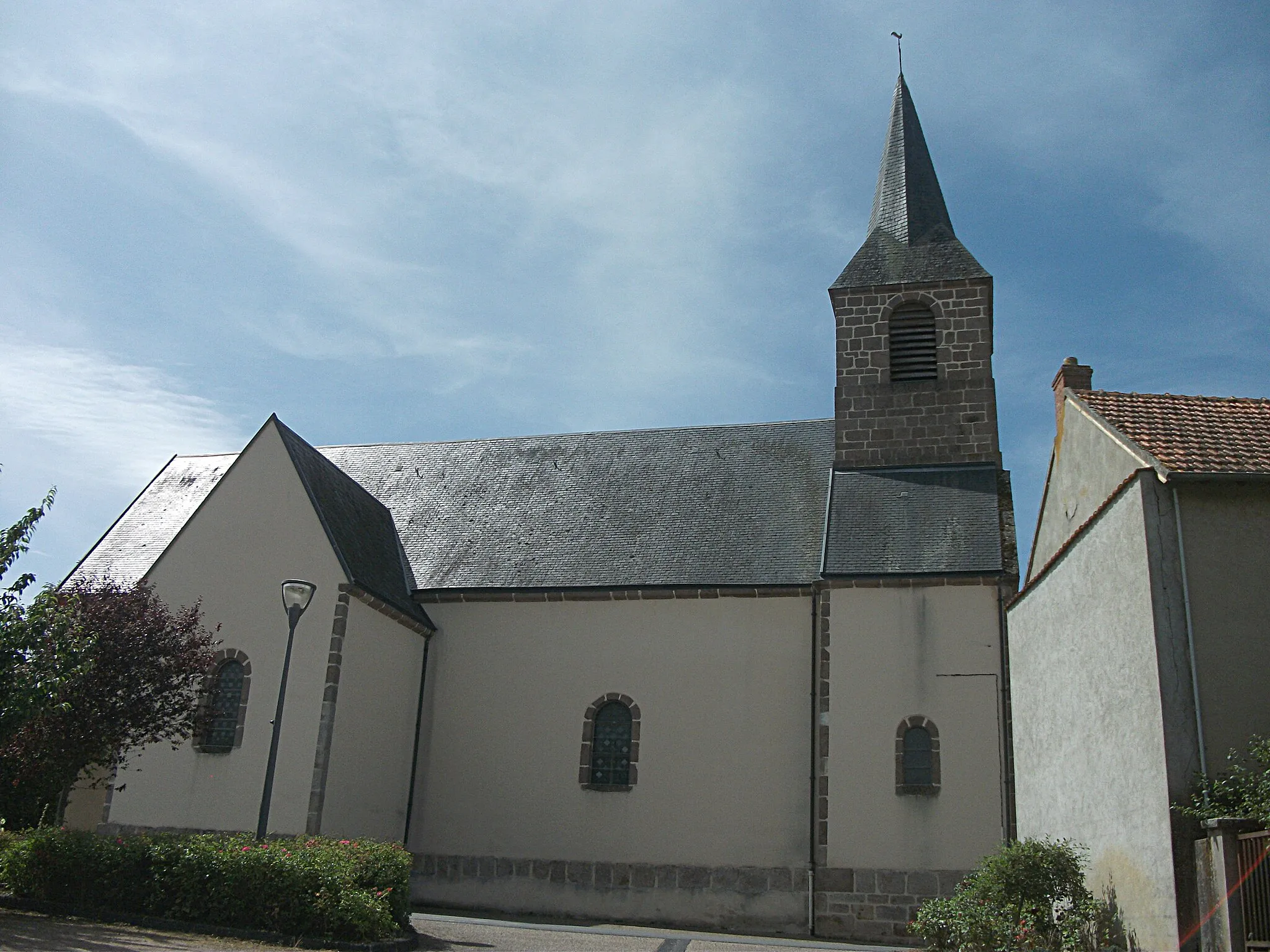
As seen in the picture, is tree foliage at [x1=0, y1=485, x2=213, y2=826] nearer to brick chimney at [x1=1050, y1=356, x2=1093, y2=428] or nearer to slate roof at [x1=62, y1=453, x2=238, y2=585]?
slate roof at [x1=62, y1=453, x2=238, y2=585]

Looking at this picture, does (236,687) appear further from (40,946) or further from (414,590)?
(40,946)

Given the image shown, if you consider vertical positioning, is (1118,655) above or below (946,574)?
below

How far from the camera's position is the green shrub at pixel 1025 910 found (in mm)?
9758

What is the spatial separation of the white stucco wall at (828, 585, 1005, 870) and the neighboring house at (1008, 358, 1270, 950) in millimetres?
2565

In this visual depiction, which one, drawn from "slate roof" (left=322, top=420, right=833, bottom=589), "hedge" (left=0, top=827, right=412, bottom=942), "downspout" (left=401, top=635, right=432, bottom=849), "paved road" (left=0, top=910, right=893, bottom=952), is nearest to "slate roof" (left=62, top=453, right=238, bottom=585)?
"slate roof" (left=322, top=420, right=833, bottom=589)

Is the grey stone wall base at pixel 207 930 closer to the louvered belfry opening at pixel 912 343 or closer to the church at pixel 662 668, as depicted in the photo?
the church at pixel 662 668

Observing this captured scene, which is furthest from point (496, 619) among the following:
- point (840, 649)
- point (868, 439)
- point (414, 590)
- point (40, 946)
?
point (40, 946)

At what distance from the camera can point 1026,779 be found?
44.3ft

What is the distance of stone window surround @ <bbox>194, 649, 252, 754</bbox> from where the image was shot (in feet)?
50.3

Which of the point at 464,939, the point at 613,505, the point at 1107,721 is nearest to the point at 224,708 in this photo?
the point at 464,939

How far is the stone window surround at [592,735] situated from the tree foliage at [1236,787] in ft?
29.4

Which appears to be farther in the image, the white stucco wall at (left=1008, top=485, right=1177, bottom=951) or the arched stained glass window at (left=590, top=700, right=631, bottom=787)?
the arched stained glass window at (left=590, top=700, right=631, bottom=787)

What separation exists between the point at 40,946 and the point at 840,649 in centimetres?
1051

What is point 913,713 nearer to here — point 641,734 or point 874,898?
point 874,898
